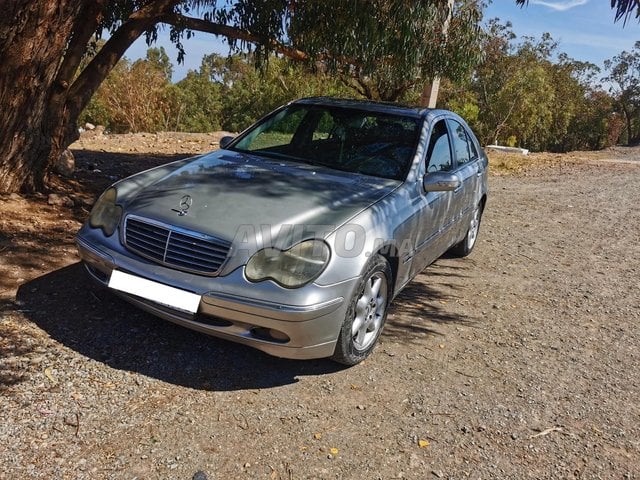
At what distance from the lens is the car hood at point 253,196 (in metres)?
3.16

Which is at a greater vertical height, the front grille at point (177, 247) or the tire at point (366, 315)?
the front grille at point (177, 247)

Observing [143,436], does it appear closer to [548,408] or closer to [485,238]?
[548,408]

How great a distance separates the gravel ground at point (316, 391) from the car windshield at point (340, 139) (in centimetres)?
125

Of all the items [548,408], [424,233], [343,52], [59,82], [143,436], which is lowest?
[143,436]

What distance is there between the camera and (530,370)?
368cm

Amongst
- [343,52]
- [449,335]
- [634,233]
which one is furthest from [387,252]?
[634,233]

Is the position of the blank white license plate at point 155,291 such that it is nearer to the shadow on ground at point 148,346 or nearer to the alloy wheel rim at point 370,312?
the shadow on ground at point 148,346

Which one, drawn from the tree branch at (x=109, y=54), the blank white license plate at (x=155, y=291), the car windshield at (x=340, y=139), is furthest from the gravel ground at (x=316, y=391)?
the tree branch at (x=109, y=54)

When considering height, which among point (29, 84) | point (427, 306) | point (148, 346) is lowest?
point (148, 346)

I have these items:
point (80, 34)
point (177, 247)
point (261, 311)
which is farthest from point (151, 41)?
point (261, 311)

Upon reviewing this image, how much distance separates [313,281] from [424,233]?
142 centimetres

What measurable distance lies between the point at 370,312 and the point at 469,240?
280 cm

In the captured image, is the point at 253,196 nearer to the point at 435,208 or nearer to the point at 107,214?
the point at 107,214

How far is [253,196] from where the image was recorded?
3443mm
